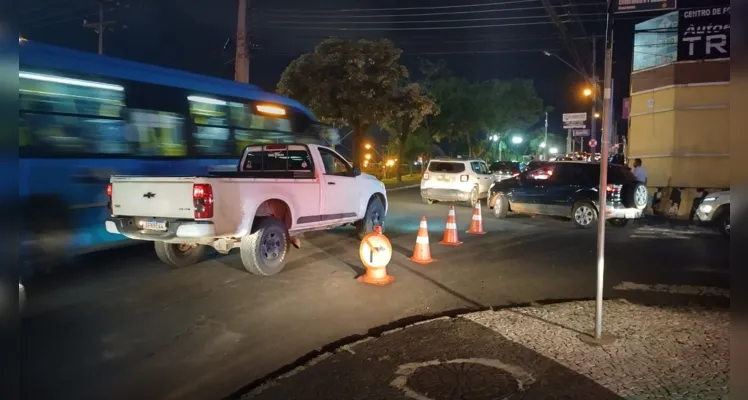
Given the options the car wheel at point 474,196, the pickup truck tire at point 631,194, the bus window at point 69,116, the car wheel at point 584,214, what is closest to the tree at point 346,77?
the car wheel at point 474,196

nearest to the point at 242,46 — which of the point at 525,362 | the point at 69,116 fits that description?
the point at 69,116

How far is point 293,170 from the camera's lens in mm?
10945

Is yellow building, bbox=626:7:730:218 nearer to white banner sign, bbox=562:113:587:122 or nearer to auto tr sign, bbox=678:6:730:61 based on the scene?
auto tr sign, bbox=678:6:730:61

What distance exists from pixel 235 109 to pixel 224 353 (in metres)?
9.10

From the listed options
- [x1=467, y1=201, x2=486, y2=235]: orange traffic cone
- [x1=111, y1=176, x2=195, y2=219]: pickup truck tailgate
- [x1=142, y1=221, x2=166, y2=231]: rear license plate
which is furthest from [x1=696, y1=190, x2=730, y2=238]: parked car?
[x1=142, y1=221, x2=166, y2=231]: rear license plate

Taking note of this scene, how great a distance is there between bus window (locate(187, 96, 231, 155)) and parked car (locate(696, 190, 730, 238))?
11676 millimetres

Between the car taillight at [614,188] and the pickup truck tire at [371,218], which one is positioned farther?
the car taillight at [614,188]

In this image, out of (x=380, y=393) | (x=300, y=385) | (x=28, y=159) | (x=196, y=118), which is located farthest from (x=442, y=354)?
(x=196, y=118)

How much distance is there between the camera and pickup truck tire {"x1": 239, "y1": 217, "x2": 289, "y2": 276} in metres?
8.84

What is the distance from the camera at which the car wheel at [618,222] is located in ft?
51.3

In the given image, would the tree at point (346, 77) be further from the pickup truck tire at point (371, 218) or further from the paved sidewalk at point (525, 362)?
the paved sidewalk at point (525, 362)

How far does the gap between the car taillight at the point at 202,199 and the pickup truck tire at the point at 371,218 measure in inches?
184

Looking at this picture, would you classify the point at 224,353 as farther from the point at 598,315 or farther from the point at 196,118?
the point at 196,118

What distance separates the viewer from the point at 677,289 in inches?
332
